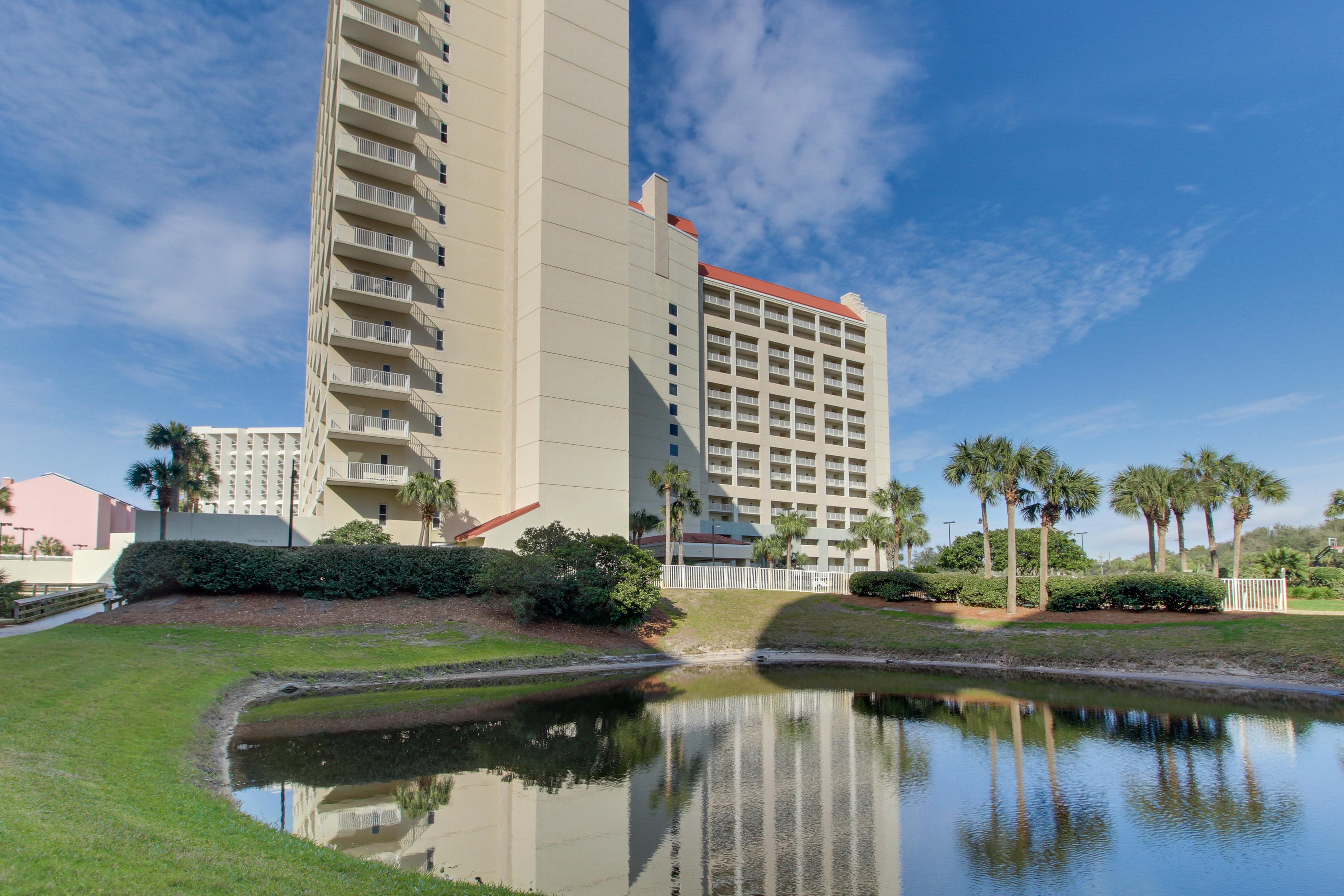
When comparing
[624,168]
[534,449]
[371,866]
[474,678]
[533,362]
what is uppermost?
[624,168]

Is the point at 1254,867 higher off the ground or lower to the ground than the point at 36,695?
lower

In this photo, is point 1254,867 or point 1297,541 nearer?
point 1254,867

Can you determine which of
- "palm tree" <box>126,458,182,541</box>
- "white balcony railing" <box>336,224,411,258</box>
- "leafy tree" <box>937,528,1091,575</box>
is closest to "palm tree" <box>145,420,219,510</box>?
"palm tree" <box>126,458,182,541</box>

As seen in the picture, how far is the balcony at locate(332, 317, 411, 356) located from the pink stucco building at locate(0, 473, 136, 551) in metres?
52.8

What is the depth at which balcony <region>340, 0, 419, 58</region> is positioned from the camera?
4669 cm

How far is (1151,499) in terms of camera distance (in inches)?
1986

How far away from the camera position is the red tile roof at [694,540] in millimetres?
60219

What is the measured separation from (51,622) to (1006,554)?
289ft

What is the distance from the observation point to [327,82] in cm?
5544

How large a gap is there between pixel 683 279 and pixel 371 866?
7707 cm

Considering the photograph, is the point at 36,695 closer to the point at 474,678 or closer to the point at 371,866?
the point at 371,866

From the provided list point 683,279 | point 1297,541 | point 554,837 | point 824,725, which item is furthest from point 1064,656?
point 1297,541

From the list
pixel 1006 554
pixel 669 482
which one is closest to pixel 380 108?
pixel 669 482

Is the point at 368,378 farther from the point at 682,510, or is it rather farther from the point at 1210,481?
the point at 1210,481
